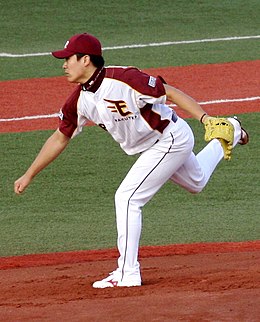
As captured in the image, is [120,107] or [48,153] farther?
[48,153]

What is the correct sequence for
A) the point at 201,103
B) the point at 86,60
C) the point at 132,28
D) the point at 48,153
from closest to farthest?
the point at 86,60, the point at 48,153, the point at 201,103, the point at 132,28

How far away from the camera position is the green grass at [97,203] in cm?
862

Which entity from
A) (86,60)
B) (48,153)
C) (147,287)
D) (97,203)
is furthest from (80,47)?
(97,203)

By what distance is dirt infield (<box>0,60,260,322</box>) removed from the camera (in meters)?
5.75

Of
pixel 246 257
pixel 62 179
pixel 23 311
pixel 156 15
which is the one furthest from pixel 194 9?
pixel 23 311

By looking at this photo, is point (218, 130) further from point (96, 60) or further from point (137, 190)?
point (96, 60)

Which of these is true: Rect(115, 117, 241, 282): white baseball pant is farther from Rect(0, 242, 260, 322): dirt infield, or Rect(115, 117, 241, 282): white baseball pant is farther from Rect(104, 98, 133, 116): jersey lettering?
Rect(104, 98, 133, 116): jersey lettering

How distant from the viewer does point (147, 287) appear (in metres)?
6.52

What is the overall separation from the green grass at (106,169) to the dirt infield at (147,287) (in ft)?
1.64

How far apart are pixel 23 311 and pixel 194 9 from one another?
11.2 meters

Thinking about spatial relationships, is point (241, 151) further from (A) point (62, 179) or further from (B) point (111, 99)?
(B) point (111, 99)

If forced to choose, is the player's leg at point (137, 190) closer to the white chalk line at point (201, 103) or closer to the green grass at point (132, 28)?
the white chalk line at point (201, 103)

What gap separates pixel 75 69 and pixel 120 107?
14.8 inches

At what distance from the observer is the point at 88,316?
5.75 meters
